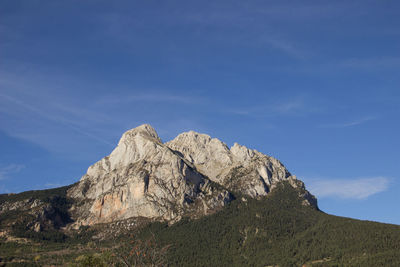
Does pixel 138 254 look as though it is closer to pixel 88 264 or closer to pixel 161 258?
pixel 161 258

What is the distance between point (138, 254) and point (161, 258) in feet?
13.2

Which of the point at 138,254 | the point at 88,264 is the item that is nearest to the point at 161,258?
the point at 138,254

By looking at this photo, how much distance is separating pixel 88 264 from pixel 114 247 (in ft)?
214

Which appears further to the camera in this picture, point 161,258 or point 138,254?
point 161,258

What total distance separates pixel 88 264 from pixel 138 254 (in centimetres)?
7171

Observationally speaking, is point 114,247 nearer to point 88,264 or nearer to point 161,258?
Result: point 161,258

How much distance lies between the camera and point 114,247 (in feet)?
169

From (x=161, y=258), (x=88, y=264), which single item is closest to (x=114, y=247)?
(x=161, y=258)

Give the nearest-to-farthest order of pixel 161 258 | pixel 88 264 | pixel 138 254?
1. pixel 138 254
2. pixel 161 258
3. pixel 88 264

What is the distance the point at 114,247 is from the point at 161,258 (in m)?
6.53

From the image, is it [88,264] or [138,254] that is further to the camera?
[88,264]

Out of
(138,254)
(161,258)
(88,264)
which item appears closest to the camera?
(138,254)

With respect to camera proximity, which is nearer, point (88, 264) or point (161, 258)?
point (161, 258)

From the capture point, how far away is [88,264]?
363ft
